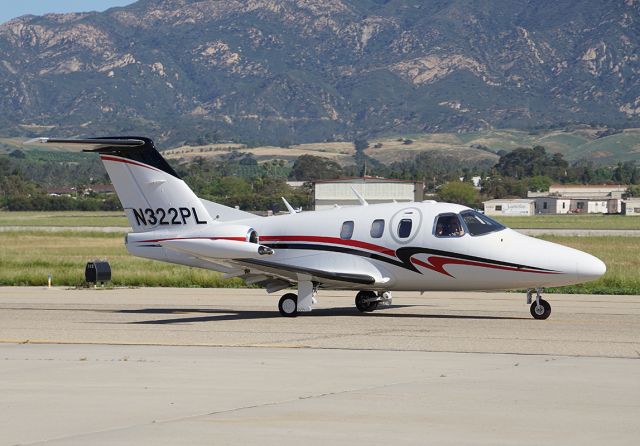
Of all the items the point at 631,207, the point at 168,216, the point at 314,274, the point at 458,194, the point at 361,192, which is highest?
the point at 458,194

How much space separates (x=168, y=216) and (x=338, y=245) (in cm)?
408

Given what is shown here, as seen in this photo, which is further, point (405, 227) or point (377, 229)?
point (377, 229)

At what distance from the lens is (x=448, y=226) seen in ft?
83.9

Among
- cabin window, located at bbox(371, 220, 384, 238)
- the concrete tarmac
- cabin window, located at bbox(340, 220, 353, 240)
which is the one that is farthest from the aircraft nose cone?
cabin window, located at bbox(340, 220, 353, 240)

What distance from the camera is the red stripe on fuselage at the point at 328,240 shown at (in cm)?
2603

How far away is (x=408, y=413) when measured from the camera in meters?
14.0

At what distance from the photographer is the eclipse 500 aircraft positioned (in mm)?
25000

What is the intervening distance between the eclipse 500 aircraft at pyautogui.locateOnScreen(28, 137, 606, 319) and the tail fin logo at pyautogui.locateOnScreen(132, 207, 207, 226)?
23 mm

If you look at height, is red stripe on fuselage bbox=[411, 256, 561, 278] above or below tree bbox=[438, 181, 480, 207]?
below

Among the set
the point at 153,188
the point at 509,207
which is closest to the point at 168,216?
the point at 153,188

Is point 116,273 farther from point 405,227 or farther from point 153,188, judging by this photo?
point 405,227

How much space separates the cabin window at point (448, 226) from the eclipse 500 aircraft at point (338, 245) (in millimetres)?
21

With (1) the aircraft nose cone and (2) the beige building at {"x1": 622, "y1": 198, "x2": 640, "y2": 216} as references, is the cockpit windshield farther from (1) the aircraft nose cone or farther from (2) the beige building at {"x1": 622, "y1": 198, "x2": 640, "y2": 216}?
(2) the beige building at {"x1": 622, "y1": 198, "x2": 640, "y2": 216}

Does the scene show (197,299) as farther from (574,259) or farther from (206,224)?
(574,259)
